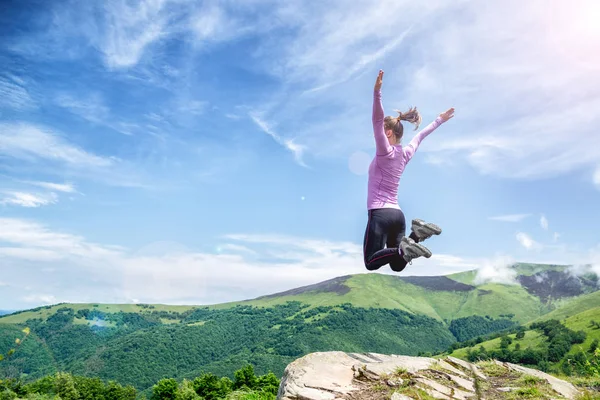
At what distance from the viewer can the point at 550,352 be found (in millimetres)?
105938

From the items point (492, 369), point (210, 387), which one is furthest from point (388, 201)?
point (210, 387)

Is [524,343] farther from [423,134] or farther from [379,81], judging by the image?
[379,81]

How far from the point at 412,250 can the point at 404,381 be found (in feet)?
11.3

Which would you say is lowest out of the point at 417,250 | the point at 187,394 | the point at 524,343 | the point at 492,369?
the point at 524,343

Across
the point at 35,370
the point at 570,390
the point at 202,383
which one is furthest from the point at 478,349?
the point at 35,370

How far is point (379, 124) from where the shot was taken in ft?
27.5

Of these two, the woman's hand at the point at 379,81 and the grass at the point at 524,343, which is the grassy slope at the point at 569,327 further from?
the woman's hand at the point at 379,81

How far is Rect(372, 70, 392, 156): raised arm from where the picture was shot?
26.4 feet

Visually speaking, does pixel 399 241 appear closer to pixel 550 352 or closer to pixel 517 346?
pixel 550 352

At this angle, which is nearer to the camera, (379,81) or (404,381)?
(379,81)

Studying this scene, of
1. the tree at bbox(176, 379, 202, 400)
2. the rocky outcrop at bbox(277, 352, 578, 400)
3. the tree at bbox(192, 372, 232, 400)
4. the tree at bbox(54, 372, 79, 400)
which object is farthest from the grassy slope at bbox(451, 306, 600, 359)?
the rocky outcrop at bbox(277, 352, 578, 400)

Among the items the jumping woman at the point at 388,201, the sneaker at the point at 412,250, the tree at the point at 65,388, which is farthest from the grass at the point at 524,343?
the sneaker at the point at 412,250

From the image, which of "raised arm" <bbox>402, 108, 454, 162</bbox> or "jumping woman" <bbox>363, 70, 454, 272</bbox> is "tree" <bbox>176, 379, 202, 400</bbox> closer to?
"jumping woman" <bbox>363, 70, 454, 272</bbox>

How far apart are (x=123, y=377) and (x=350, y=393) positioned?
202m
